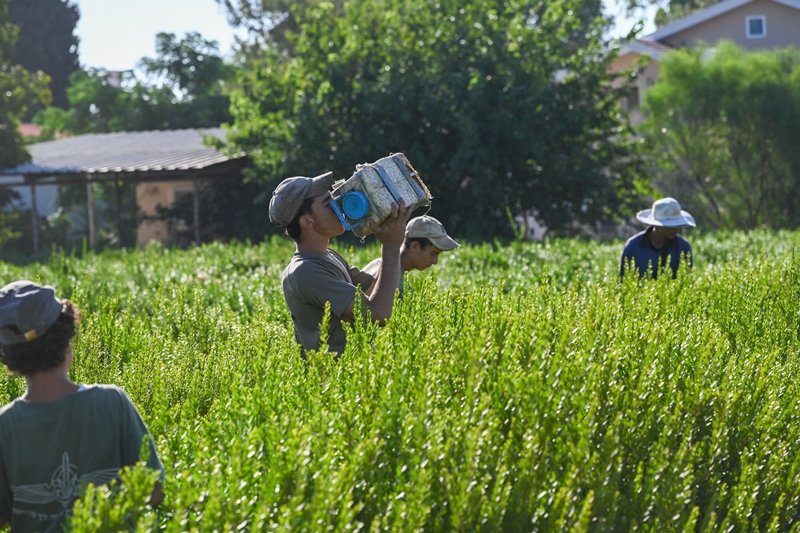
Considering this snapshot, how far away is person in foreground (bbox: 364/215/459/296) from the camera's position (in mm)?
6414

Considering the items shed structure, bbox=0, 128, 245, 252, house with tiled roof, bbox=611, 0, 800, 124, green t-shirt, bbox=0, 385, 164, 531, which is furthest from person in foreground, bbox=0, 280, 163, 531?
house with tiled roof, bbox=611, 0, 800, 124

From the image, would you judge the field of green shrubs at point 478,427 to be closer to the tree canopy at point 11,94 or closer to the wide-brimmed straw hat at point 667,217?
the wide-brimmed straw hat at point 667,217

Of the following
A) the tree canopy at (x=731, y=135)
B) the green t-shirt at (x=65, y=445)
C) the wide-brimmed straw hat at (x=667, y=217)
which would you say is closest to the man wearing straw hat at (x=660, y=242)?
the wide-brimmed straw hat at (x=667, y=217)

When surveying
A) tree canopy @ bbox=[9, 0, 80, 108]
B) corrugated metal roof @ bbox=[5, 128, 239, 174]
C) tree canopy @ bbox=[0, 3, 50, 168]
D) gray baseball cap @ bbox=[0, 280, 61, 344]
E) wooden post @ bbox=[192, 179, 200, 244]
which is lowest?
wooden post @ bbox=[192, 179, 200, 244]

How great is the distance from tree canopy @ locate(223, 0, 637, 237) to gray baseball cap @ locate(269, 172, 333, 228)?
21255 millimetres

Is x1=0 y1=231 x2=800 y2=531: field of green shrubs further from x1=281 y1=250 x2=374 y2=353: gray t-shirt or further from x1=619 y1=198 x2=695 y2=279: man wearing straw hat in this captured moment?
x1=619 y1=198 x2=695 y2=279: man wearing straw hat

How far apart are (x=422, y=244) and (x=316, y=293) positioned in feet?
4.86

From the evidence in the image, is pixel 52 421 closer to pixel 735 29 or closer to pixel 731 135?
pixel 731 135

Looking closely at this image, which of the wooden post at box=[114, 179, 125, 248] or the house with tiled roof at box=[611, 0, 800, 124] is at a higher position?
the house with tiled roof at box=[611, 0, 800, 124]

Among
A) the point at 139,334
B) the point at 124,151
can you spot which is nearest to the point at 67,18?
the point at 124,151

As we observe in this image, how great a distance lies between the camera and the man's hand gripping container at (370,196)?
5133mm

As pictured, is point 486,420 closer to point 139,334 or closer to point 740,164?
point 139,334

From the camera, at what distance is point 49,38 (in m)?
74.9

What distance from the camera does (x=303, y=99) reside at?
28219 millimetres
